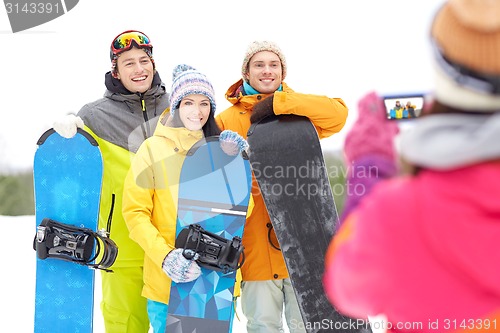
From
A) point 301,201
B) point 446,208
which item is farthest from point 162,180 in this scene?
point 446,208

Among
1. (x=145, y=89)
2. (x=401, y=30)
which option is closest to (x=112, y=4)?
(x=401, y=30)

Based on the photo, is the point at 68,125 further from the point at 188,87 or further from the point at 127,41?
the point at 188,87

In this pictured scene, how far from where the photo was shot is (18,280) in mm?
6141

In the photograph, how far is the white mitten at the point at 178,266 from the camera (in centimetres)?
288

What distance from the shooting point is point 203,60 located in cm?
1620

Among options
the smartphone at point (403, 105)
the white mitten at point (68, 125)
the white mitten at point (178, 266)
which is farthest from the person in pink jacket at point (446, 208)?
the white mitten at point (68, 125)

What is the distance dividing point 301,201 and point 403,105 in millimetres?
1449

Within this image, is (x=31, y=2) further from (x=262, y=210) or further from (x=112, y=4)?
(x=262, y=210)

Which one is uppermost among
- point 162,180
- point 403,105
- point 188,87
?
point 403,105

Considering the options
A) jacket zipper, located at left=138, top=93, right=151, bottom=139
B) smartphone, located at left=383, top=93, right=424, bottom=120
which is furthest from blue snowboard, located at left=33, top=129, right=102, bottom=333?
smartphone, located at left=383, top=93, right=424, bottom=120

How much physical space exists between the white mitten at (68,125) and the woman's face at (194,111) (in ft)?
1.94

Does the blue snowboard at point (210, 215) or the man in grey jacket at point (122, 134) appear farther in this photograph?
the man in grey jacket at point (122, 134)

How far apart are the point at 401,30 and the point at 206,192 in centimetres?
1526

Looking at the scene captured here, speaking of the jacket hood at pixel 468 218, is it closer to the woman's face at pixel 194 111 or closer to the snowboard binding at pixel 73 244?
the woman's face at pixel 194 111
